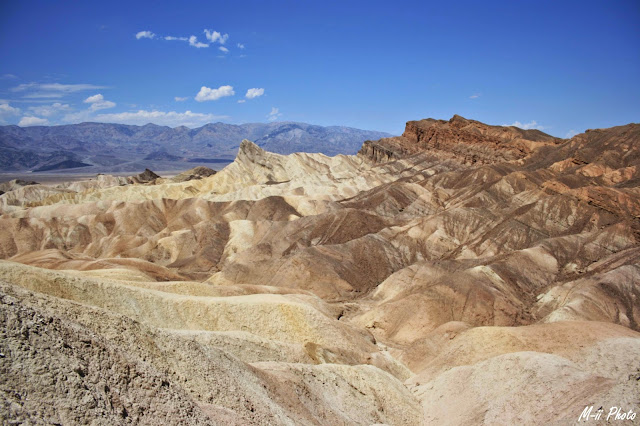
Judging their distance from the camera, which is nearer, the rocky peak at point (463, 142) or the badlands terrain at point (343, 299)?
the badlands terrain at point (343, 299)

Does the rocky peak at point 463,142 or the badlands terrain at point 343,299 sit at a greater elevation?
the rocky peak at point 463,142

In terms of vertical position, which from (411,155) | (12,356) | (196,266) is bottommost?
(196,266)

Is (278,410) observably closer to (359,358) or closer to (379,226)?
(359,358)

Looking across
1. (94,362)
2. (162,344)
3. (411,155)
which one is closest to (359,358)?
(162,344)

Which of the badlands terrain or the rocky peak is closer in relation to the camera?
the badlands terrain

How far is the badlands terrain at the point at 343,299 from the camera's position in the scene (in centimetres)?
1506

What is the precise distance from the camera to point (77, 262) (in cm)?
4244

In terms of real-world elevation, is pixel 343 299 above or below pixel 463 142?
below

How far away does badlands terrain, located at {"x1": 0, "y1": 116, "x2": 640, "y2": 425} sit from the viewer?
1506cm

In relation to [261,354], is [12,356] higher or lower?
higher

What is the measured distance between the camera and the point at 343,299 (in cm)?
4959

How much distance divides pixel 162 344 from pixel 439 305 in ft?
90.4

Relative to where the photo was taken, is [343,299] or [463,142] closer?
[343,299]

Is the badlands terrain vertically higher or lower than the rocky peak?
lower
